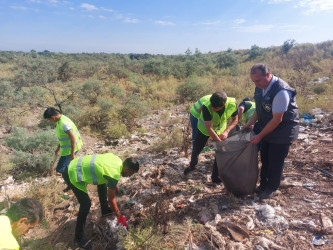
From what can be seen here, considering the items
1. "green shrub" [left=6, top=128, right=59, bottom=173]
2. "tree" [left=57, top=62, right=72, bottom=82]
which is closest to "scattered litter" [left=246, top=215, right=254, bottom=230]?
"green shrub" [left=6, top=128, right=59, bottom=173]

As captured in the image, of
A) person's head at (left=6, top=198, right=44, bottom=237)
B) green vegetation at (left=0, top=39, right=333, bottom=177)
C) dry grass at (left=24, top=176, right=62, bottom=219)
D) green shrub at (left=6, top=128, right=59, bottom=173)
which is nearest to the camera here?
person's head at (left=6, top=198, right=44, bottom=237)

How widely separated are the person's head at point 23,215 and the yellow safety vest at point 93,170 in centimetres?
58

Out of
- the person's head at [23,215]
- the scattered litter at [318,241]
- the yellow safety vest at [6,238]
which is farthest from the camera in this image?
the scattered litter at [318,241]

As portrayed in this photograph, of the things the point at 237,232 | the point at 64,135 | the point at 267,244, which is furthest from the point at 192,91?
the point at 267,244

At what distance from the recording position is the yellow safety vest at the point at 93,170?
2.32 metres

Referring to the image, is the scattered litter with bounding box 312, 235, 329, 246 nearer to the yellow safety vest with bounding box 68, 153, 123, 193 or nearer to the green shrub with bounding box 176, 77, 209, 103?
the yellow safety vest with bounding box 68, 153, 123, 193

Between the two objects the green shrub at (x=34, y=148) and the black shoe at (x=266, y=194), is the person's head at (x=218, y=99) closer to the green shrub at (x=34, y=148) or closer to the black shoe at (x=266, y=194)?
the black shoe at (x=266, y=194)

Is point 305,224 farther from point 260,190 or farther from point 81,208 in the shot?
point 81,208

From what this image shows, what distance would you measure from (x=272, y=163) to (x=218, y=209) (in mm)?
829

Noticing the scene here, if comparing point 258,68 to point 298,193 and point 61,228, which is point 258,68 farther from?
point 61,228

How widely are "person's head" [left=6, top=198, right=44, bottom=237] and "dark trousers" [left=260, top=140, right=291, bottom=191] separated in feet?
7.88

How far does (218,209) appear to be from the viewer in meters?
2.66

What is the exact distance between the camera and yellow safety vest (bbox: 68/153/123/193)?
232 cm

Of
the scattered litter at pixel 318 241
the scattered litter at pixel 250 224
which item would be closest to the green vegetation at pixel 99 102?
the scattered litter at pixel 250 224
